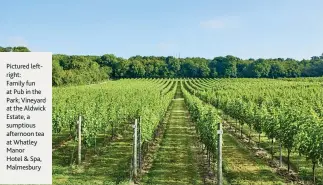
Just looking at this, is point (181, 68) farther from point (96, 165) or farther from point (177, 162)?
point (96, 165)

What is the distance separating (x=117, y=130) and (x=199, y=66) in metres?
142

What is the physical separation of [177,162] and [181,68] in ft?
525

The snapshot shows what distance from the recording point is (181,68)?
180 meters

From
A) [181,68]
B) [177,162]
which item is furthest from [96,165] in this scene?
[181,68]

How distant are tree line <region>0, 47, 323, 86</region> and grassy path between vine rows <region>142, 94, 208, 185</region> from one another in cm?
8658

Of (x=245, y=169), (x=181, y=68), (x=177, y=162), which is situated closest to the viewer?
(x=245, y=169)

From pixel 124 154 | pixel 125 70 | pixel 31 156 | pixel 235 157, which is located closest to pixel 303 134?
pixel 235 157

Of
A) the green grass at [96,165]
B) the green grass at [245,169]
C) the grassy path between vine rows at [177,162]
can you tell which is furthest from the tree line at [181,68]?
the green grass at [245,169]

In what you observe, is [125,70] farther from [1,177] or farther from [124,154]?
[1,177]

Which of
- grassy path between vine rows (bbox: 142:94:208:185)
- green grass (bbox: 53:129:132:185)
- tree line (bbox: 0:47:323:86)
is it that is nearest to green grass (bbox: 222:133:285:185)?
grassy path between vine rows (bbox: 142:94:208:185)

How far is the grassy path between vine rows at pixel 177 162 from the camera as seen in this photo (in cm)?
1789

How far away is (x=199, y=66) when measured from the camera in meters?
171

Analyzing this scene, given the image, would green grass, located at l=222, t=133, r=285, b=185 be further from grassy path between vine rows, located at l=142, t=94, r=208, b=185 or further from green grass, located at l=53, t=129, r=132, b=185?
Answer: green grass, located at l=53, t=129, r=132, b=185

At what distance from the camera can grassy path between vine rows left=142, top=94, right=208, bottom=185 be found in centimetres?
1789
